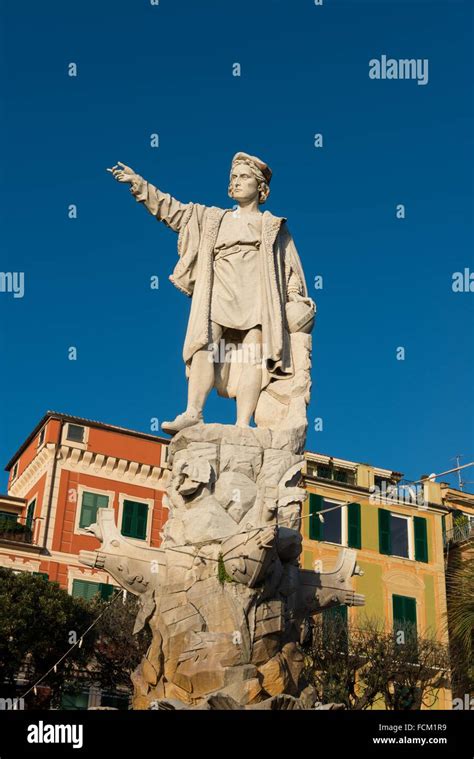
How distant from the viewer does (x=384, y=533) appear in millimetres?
41219

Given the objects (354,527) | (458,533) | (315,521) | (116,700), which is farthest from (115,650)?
(458,533)

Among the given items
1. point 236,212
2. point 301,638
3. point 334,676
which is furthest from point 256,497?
point 334,676

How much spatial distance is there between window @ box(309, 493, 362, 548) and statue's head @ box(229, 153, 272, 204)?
27.5m

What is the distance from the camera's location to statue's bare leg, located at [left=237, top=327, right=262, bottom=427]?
12367 mm

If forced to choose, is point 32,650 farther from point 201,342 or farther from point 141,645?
point 201,342

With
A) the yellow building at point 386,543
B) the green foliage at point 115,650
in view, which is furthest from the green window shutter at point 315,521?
the green foliage at point 115,650

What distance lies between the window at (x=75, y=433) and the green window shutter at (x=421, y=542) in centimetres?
1452

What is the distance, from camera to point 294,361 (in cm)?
1266

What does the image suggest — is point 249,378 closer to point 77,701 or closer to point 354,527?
point 77,701

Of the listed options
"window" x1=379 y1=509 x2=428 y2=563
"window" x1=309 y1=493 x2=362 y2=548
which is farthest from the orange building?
"window" x1=379 y1=509 x2=428 y2=563

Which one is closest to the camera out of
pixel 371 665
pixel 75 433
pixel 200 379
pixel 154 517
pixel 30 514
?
pixel 200 379

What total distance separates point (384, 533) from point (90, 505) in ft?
39.9
